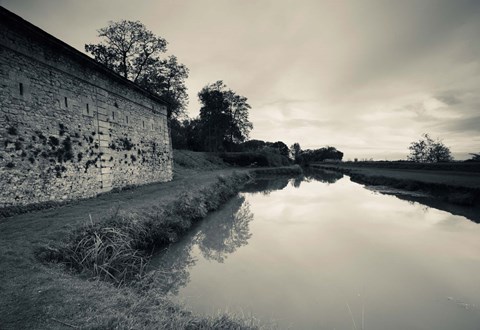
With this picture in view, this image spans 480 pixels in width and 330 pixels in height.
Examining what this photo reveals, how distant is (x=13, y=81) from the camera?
6910 mm

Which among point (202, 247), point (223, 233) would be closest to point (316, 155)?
point (223, 233)

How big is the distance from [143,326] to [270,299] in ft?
8.95

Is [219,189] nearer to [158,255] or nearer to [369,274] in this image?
[158,255]

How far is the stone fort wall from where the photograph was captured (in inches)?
265

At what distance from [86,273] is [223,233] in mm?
4959

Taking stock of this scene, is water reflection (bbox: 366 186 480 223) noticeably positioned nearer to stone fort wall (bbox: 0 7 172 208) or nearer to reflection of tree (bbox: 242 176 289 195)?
reflection of tree (bbox: 242 176 289 195)

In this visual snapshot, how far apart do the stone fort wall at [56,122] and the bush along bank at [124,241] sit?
3.67 meters

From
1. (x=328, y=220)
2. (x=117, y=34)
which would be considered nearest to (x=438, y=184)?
(x=328, y=220)

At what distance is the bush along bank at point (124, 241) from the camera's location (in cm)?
432

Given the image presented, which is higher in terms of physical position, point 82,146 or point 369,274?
point 82,146

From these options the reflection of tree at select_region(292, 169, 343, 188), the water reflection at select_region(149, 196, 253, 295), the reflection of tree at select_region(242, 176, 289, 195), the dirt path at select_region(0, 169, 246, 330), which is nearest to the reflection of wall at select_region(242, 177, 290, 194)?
the reflection of tree at select_region(242, 176, 289, 195)

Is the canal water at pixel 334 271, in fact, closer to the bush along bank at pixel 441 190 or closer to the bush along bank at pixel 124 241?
the bush along bank at pixel 124 241

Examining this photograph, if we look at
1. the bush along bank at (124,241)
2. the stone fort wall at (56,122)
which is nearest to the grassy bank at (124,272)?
the bush along bank at (124,241)

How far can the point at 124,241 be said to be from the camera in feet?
15.6
